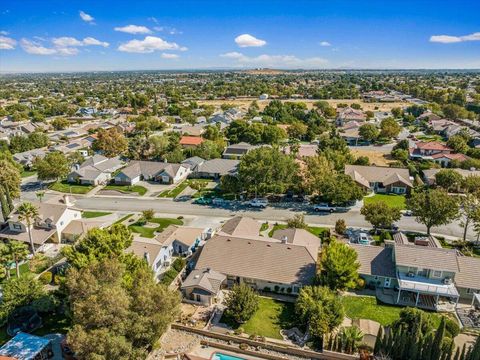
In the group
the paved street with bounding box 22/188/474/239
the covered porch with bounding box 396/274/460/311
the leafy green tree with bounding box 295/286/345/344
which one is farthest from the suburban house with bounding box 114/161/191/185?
the covered porch with bounding box 396/274/460/311

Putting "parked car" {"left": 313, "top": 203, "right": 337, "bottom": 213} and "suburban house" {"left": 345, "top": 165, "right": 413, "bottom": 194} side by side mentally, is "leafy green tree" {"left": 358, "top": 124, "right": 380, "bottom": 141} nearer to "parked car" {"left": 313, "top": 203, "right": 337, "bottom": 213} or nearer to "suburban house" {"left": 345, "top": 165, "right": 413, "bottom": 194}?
"suburban house" {"left": 345, "top": 165, "right": 413, "bottom": 194}

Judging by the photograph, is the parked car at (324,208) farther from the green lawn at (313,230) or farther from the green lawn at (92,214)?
the green lawn at (92,214)

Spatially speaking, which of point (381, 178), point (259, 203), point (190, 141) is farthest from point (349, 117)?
point (259, 203)

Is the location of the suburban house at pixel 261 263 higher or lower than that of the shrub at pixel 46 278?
higher

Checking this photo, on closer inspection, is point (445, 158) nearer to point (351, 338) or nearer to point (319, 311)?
point (319, 311)

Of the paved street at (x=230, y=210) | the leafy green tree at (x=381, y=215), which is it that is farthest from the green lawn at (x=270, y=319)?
the paved street at (x=230, y=210)

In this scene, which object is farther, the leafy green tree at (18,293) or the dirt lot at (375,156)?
the dirt lot at (375,156)
